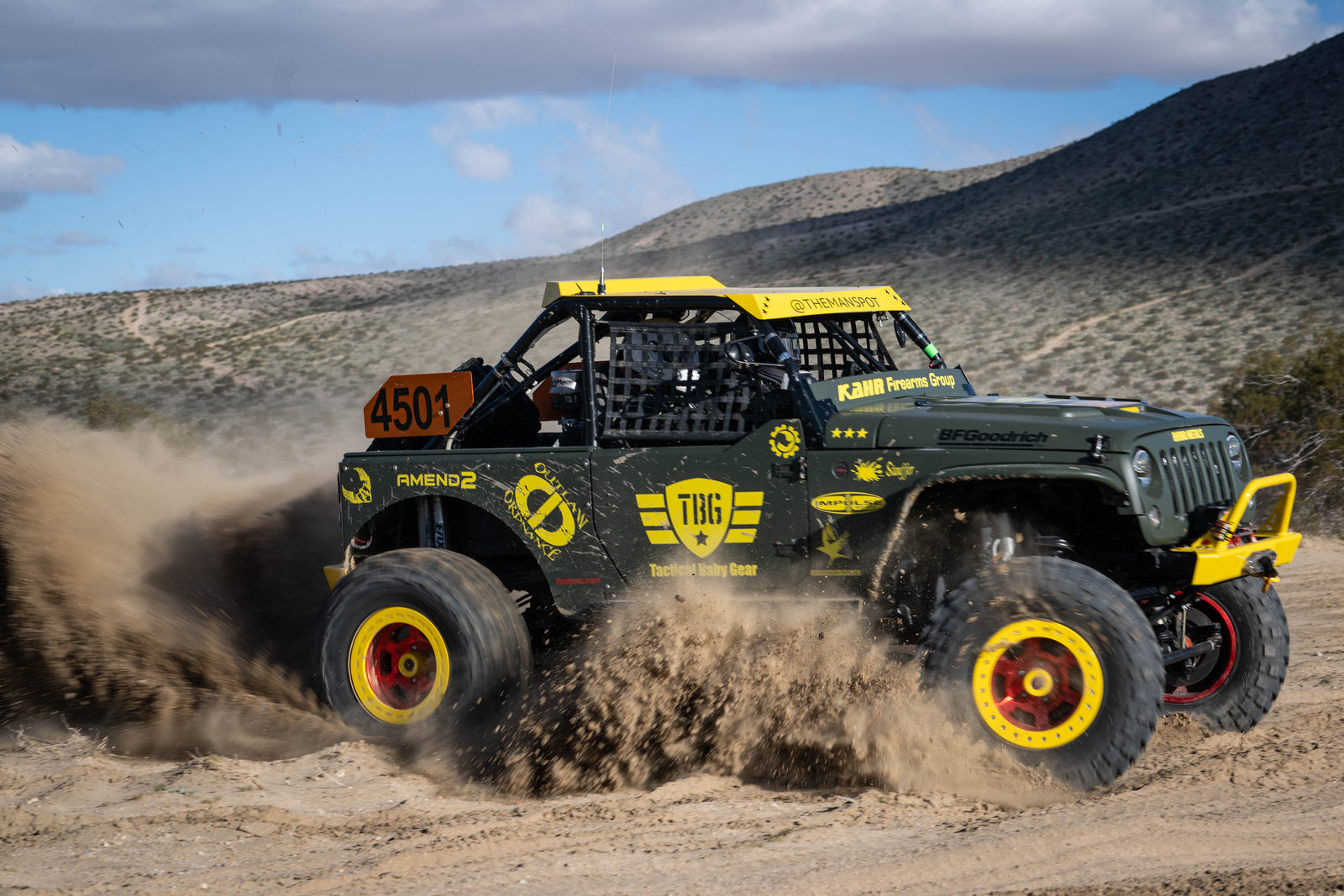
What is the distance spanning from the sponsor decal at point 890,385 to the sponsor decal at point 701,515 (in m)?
0.72

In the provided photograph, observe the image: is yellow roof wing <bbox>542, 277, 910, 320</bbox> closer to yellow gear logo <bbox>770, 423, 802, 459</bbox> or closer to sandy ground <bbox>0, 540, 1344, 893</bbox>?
yellow gear logo <bbox>770, 423, 802, 459</bbox>

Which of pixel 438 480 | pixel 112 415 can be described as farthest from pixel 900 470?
pixel 112 415

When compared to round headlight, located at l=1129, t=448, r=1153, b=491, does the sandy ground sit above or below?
below

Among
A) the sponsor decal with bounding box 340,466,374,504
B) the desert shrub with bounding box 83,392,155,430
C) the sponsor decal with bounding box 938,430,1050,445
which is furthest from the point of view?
the desert shrub with bounding box 83,392,155,430

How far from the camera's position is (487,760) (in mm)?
5129

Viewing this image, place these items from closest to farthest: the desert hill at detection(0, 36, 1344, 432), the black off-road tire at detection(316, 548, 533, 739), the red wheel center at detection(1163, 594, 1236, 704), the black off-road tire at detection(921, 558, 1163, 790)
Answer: the black off-road tire at detection(921, 558, 1163, 790) → the red wheel center at detection(1163, 594, 1236, 704) → the black off-road tire at detection(316, 548, 533, 739) → the desert hill at detection(0, 36, 1344, 432)

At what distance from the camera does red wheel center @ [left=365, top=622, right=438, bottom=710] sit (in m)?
5.55

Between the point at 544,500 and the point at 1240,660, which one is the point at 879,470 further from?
the point at 1240,660

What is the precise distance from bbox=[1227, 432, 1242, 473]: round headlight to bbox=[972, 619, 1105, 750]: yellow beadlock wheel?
145 cm

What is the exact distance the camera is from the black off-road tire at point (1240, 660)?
5121 mm

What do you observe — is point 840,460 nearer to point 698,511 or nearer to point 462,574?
point 698,511

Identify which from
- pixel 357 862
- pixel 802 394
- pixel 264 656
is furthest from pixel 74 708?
pixel 802 394

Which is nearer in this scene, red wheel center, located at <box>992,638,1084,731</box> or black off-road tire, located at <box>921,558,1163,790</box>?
black off-road tire, located at <box>921,558,1163,790</box>

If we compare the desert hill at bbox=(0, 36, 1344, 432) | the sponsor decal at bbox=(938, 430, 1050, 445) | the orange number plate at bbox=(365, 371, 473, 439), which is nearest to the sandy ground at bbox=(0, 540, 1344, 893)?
the sponsor decal at bbox=(938, 430, 1050, 445)
